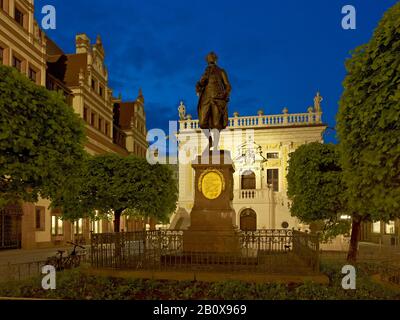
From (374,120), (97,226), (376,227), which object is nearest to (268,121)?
(376,227)

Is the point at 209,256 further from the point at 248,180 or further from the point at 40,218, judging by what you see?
the point at 248,180

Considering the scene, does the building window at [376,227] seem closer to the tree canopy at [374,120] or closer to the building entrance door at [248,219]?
the building entrance door at [248,219]

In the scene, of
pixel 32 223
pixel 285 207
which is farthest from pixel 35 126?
pixel 285 207

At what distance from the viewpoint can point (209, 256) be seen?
1066 cm

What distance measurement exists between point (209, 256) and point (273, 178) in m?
28.3

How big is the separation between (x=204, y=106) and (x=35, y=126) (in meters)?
5.52

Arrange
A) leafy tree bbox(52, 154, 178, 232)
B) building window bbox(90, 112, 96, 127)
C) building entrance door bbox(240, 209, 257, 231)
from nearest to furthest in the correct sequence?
leafy tree bbox(52, 154, 178, 232), building entrance door bbox(240, 209, 257, 231), building window bbox(90, 112, 96, 127)

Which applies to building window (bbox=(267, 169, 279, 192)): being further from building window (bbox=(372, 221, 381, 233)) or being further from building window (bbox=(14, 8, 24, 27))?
building window (bbox=(14, 8, 24, 27))

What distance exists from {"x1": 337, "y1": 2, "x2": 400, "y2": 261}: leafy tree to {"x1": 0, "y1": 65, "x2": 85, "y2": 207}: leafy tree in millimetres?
8092

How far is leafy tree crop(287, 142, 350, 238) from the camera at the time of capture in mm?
17172

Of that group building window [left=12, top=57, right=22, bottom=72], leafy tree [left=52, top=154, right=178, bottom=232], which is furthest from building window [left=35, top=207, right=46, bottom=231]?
leafy tree [left=52, top=154, right=178, bottom=232]

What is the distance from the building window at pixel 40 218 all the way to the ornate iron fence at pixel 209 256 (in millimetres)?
19018

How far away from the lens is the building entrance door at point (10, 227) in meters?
24.5
